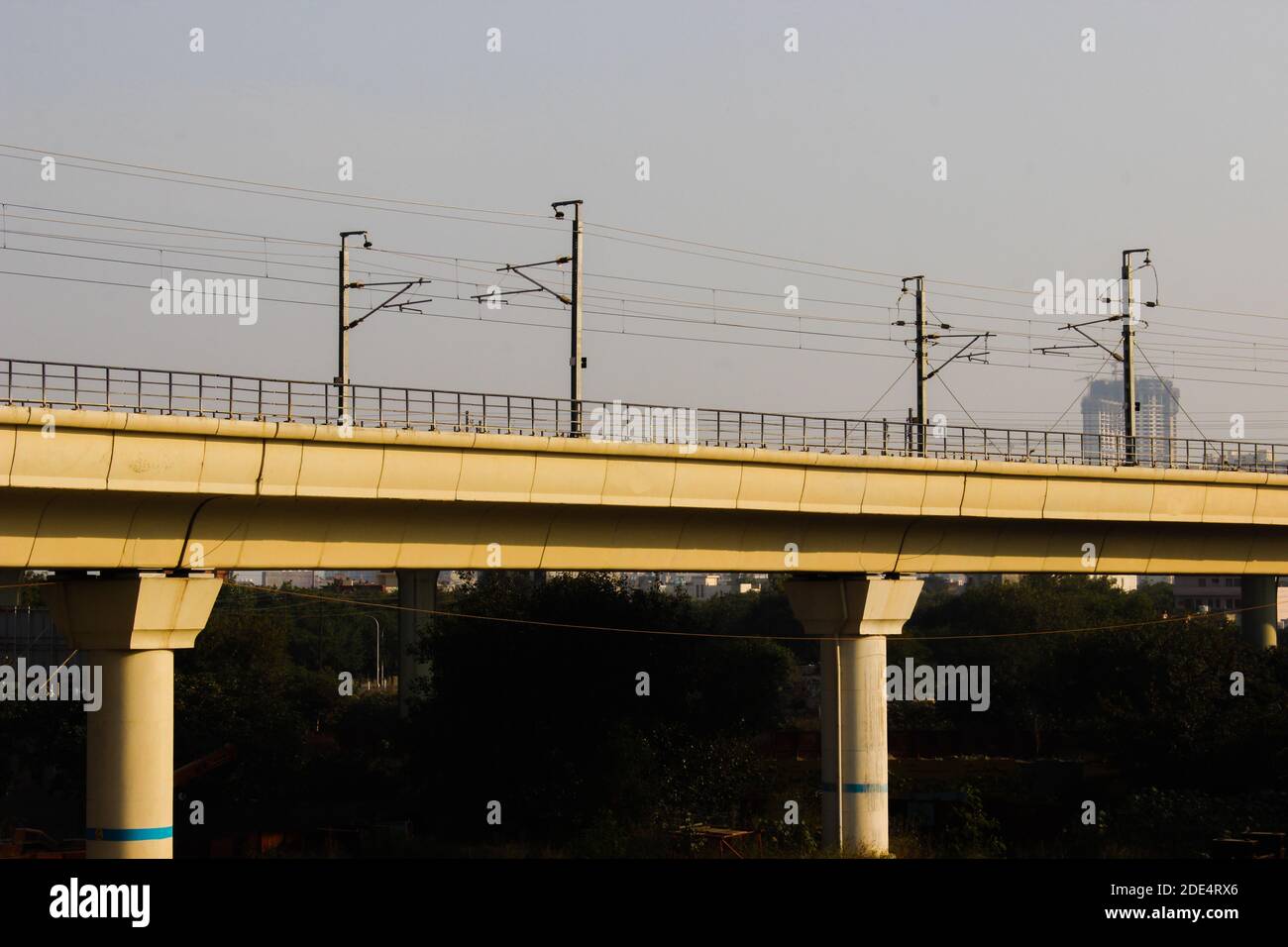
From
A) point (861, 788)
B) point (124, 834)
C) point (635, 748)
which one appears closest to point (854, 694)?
point (861, 788)

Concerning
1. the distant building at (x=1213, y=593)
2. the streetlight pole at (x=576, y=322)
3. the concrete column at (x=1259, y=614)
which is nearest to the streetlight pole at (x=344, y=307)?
the streetlight pole at (x=576, y=322)

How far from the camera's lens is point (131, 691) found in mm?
27328

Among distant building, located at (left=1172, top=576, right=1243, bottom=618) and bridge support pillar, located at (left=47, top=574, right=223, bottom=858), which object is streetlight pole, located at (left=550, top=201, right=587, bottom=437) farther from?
distant building, located at (left=1172, top=576, right=1243, bottom=618)

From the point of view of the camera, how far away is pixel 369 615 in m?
130

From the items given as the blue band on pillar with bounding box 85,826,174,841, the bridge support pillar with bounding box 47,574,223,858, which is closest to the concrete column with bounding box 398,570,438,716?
the bridge support pillar with bounding box 47,574,223,858

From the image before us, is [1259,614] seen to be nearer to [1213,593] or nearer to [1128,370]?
[1128,370]

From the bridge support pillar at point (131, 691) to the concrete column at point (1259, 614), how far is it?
5014 centimetres

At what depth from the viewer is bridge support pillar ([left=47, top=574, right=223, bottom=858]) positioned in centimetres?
2673

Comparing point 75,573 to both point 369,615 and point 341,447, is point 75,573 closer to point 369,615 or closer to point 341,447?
point 341,447

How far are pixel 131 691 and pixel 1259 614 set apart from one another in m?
52.3

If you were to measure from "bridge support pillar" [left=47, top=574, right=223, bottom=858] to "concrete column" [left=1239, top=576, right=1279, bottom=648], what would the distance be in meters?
50.1

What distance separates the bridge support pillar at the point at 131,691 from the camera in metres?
26.7

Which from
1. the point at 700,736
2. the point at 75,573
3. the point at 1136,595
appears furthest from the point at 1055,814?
the point at 1136,595
